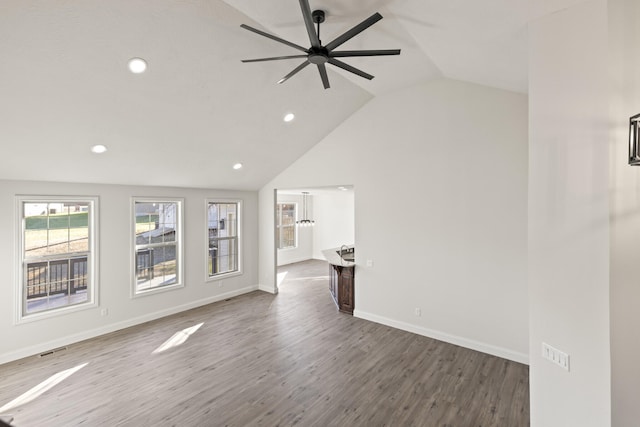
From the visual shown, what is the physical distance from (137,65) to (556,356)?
4.38m

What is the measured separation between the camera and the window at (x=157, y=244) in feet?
18.1

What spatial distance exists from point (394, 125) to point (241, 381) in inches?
175

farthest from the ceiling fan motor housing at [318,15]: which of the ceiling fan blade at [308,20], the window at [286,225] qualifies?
the window at [286,225]

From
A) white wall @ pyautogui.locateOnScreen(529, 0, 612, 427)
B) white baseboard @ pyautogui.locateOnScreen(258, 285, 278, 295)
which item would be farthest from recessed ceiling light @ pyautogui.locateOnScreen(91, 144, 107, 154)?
white wall @ pyautogui.locateOnScreen(529, 0, 612, 427)

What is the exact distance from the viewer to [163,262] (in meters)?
5.90

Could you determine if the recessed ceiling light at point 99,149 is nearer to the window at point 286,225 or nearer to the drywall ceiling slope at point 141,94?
the drywall ceiling slope at point 141,94

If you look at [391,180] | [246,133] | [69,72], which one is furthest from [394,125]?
[69,72]

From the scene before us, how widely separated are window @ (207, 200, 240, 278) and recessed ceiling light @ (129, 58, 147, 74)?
12.0ft

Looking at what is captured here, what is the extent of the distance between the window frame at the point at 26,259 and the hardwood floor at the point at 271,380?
1.91 feet

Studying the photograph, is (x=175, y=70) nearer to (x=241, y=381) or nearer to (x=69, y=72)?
(x=69, y=72)

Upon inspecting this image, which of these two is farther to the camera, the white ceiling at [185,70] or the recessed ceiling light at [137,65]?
the recessed ceiling light at [137,65]

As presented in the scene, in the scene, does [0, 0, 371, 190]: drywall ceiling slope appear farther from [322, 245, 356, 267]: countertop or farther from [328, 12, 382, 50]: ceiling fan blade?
[322, 245, 356, 267]: countertop

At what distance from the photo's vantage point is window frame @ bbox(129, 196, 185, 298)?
209 inches

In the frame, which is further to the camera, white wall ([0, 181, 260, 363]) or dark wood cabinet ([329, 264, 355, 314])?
dark wood cabinet ([329, 264, 355, 314])
